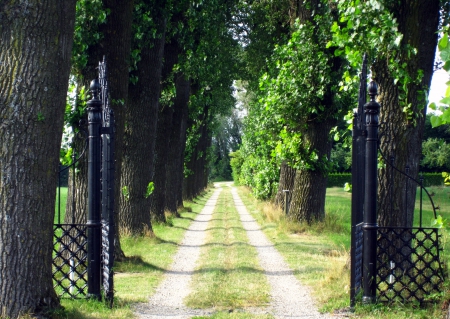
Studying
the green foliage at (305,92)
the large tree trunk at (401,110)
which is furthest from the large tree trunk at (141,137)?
the large tree trunk at (401,110)

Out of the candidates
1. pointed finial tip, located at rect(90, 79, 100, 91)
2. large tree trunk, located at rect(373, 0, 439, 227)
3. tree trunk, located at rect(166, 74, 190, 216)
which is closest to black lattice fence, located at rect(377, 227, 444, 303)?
large tree trunk, located at rect(373, 0, 439, 227)

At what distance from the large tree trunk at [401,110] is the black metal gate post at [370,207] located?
1.31 m

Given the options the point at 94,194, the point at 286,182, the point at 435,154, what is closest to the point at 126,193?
the point at 94,194

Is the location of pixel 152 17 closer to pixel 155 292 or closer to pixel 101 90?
pixel 101 90

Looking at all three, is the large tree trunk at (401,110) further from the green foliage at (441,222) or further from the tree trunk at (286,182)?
the tree trunk at (286,182)

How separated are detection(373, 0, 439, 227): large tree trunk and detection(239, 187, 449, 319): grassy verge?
132 cm

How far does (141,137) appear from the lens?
49.0ft

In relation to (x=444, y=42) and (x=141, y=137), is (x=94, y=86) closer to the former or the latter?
(x=444, y=42)

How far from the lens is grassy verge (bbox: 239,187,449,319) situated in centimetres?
741

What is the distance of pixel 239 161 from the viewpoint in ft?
228

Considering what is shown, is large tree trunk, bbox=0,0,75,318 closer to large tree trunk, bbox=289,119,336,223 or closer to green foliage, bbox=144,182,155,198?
green foliage, bbox=144,182,155,198

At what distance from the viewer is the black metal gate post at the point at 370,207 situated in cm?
757

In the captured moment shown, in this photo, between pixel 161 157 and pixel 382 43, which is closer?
pixel 382 43

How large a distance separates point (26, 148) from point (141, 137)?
28.5 ft
